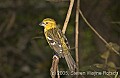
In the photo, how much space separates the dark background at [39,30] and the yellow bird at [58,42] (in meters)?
1.38

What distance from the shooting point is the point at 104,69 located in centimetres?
419

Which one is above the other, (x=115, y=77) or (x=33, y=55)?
(x=115, y=77)

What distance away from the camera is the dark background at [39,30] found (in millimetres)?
6449

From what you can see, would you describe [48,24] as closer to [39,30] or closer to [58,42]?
[58,42]

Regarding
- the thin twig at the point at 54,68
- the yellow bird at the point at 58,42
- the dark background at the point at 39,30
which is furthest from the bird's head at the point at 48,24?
the dark background at the point at 39,30

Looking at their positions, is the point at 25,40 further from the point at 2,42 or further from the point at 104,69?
the point at 104,69

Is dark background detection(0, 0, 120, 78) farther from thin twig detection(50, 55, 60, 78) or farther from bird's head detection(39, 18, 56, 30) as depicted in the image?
thin twig detection(50, 55, 60, 78)

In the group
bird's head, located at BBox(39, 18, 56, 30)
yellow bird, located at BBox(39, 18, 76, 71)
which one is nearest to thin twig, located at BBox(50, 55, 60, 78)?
yellow bird, located at BBox(39, 18, 76, 71)

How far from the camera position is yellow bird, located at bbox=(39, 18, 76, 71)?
4275 mm

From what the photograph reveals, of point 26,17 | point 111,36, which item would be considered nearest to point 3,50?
point 26,17

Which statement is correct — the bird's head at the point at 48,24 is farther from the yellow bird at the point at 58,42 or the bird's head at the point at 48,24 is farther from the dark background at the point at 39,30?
the dark background at the point at 39,30

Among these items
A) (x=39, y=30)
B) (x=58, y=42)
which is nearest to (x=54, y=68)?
(x=58, y=42)

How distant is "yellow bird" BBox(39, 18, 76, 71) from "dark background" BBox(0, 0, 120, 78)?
4.53 ft

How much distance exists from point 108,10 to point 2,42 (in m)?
1.76
